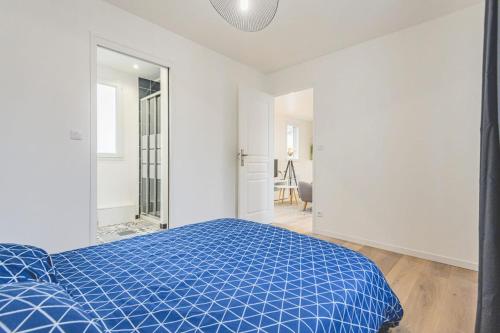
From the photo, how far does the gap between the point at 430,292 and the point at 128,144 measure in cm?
443

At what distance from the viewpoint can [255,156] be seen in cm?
392

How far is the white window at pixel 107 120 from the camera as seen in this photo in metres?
4.02

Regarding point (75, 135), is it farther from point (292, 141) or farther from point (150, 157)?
point (292, 141)

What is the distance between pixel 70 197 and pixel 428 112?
3.68 metres

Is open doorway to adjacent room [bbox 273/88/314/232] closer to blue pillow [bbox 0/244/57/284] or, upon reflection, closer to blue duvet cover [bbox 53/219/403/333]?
blue duvet cover [bbox 53/219/403/333]

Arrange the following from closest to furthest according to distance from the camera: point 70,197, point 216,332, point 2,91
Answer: point 216,332 < point 2,91 < point 70,197

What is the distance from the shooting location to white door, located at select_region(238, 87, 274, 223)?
3699 mm

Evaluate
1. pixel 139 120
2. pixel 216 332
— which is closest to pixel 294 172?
pixel 139 120

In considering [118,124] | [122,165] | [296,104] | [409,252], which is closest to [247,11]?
[409,252]

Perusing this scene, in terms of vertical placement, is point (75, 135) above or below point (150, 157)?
above

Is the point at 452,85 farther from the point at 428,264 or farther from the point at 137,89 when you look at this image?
the point at 137,89

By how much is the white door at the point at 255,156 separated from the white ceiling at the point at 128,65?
5.07ft

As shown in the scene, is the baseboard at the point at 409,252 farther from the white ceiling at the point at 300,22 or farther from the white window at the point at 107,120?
the white window at the point at 107,120

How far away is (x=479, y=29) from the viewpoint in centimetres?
236
